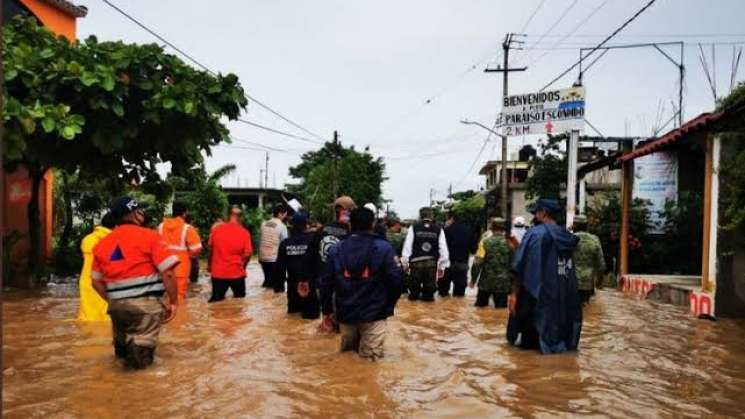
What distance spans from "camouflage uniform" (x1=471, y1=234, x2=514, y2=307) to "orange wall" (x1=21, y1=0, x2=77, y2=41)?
10304 millimetres

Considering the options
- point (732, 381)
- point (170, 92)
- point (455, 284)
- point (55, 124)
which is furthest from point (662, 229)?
point (55, 124)

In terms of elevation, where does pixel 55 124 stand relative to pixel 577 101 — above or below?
below

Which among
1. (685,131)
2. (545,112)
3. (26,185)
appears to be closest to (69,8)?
(26,185)

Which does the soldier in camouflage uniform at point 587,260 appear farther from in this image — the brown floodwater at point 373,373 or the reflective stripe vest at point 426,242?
the reflective stripe vest at point 426,242

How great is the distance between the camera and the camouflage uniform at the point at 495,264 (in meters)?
10.9

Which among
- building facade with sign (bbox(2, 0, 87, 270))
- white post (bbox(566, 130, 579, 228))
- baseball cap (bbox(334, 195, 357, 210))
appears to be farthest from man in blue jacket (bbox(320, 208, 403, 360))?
building facade with sign (bbox(2, 0, 87, 270))

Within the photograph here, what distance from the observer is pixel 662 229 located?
50.3 ft

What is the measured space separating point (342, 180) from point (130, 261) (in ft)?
125

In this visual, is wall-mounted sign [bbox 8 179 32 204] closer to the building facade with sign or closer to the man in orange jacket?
the building facade with sign

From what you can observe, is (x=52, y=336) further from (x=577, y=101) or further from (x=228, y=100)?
(x=577, y=101)

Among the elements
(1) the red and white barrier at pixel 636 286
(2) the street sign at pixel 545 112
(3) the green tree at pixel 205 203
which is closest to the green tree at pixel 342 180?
(3) the green tree at pixel 205 203

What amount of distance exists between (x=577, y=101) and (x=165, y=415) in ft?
45.7

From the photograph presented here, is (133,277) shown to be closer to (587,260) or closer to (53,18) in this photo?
(587,260)

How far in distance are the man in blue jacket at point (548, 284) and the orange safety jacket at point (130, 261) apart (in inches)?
133
